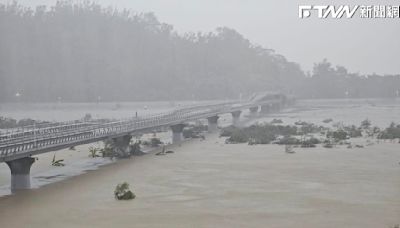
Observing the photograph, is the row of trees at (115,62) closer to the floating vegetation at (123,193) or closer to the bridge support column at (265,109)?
the bridge support column at (265,109)

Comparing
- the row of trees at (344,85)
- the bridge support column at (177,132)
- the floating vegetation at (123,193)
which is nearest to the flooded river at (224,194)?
the floating vegetation at (123,193)

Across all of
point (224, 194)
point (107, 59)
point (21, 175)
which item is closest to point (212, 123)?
point (21, 175)

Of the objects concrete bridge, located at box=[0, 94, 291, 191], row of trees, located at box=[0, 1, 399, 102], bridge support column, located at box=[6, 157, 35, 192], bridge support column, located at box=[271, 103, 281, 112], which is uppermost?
row of trees, located at box=[0, 1, 399, 102]

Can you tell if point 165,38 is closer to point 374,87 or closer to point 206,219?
point 374,87

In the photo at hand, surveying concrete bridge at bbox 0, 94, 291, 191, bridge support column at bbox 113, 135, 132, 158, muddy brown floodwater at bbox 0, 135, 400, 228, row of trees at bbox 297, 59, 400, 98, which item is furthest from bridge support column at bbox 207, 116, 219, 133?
row of trees at bbox 297, 59, 400, 98

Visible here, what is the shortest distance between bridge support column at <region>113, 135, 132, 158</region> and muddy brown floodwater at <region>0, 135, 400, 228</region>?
1.28 m

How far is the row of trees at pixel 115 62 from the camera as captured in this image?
105m

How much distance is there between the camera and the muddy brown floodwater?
20453 millimetres

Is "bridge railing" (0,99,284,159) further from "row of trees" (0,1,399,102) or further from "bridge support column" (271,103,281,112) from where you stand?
"bridge support column" (271,103,281,112)

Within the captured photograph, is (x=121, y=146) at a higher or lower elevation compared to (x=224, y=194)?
higher

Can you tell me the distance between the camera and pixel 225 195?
24531 mm

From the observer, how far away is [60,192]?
84.1 ft

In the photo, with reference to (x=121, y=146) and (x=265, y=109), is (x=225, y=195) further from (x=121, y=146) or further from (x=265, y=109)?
(x=265, y=109)

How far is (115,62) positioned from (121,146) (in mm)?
84321
